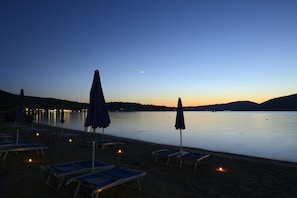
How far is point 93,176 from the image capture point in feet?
18.0

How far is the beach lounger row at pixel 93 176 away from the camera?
5.00 m

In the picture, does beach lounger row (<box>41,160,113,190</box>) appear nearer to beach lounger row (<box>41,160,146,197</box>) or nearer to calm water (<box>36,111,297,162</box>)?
beach lounger row (<box>41,160,146,197</box>)

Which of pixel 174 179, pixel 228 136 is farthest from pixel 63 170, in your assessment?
pixel 228 136

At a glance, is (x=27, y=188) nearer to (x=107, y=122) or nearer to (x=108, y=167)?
(x=108, y=167)

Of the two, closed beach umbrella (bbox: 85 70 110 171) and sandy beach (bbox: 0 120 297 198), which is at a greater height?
closed beach umbrella (bbox: 85 70 110 171)

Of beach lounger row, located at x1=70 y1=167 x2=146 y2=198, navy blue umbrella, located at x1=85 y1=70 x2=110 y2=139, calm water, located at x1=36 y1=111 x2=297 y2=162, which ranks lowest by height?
calm water, located at x1=36 y1=111 x2=297 y2=162

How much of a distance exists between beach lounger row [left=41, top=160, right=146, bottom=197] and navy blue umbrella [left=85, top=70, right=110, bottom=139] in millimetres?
1203

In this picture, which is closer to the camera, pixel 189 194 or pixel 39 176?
pixel 189 194

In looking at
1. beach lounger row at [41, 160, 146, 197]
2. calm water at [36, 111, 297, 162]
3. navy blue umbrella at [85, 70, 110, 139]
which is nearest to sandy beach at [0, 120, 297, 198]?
beach lounger row at [41, 160, 146, 197]

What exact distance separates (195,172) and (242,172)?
2015 millimetres

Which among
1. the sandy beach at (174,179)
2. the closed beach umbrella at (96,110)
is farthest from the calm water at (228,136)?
the closed beach umbrella at (96,110)

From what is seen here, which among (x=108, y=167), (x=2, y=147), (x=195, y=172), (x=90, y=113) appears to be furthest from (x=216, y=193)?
(x=2, y=147)

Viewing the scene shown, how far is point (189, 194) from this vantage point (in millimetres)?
6109

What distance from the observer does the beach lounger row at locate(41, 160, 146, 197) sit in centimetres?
500
